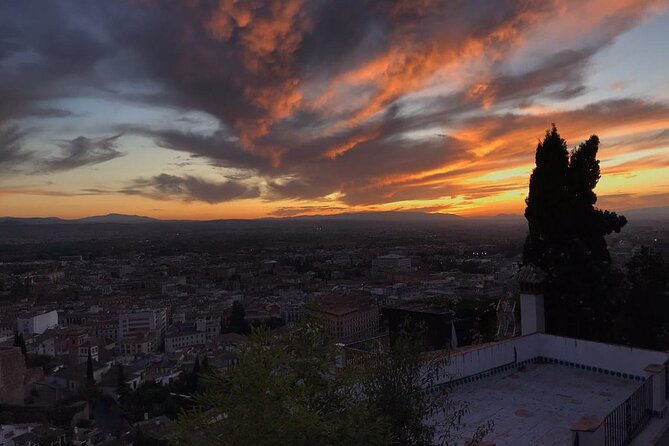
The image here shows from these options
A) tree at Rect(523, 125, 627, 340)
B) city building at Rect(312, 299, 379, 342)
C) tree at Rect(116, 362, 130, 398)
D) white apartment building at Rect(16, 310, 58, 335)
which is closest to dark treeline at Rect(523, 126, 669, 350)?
tree at Rect(523, 125, 627, 340)

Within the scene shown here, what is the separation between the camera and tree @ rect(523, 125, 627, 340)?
336 inches

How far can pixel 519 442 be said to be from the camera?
4449mm

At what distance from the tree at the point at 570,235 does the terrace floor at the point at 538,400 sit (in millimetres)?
2283

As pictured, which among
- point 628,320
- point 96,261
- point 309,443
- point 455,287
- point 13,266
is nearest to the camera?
point 309,443

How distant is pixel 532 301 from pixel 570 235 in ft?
8.16

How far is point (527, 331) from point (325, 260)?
351ft

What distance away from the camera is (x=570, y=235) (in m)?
9.16

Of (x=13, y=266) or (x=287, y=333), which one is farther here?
(x=13, y=266)

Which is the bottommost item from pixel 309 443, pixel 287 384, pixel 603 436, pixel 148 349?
pixel 148 349

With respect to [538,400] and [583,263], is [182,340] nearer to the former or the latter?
[583,263]

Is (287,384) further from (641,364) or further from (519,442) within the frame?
(641,364)

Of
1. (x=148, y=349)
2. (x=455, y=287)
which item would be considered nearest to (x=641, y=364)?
(x=148, y=349)

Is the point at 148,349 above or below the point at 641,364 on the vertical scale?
below

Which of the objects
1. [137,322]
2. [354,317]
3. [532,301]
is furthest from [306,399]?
[137,322]
